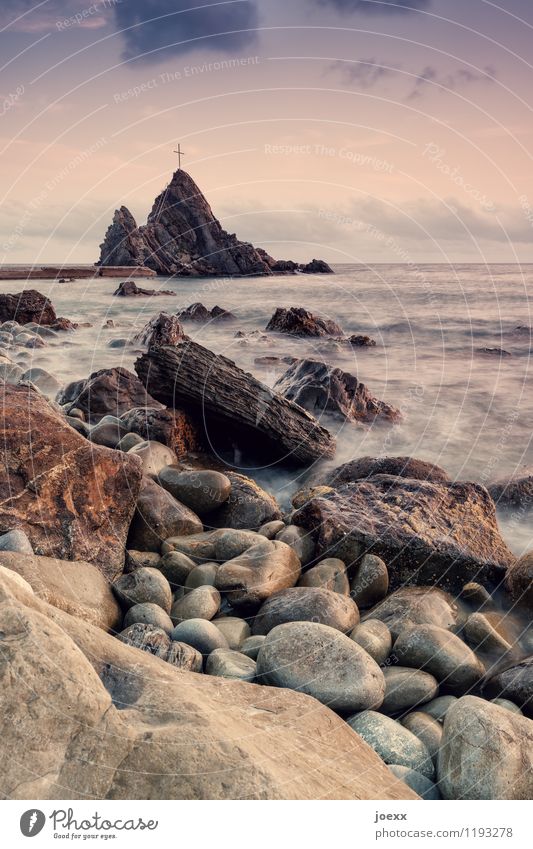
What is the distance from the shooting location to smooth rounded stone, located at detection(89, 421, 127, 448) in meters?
7.54

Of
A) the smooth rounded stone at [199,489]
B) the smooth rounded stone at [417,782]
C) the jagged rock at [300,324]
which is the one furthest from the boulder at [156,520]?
the jagged rock at [300,324]

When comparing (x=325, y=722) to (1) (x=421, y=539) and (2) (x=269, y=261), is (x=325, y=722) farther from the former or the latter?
(2) (x=269, y=261)

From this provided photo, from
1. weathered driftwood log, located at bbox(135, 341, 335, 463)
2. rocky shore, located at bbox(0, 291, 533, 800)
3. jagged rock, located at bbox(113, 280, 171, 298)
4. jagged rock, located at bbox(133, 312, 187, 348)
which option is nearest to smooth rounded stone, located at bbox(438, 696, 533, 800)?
rocky shore, located at bbox(0, 291, 533, 800)

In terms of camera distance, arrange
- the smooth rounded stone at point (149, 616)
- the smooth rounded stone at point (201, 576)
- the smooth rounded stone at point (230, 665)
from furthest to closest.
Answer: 1. the smooth rounded stone at point (201, 576)
2. the smooth rounded stone at point (149, 616)
3. the smooth rounded stone at point (230, 665)

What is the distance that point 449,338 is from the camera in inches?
773

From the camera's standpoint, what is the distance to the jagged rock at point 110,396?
948cm

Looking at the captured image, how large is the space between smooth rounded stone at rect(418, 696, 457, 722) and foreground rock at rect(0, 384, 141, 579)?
2331 mm

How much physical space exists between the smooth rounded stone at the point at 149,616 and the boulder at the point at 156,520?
1166mm

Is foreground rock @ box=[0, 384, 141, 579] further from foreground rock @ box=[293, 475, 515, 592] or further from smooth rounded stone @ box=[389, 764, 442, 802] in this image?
smooth rounded stone @ box=[389, 764, 442, 802]

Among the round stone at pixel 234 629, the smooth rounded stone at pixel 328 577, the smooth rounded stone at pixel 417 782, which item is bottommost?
the smooth rounded stone at pixel 417 782

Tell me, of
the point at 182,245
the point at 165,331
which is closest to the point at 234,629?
the point at 165,331

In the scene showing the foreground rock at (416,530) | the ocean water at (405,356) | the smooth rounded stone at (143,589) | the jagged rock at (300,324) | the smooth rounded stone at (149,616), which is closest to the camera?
the smooth rounded stone at (149,616)

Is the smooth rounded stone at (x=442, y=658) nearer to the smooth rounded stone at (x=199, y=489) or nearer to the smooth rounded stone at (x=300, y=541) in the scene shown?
the smooth rounded stone at (x=300, y=541)
